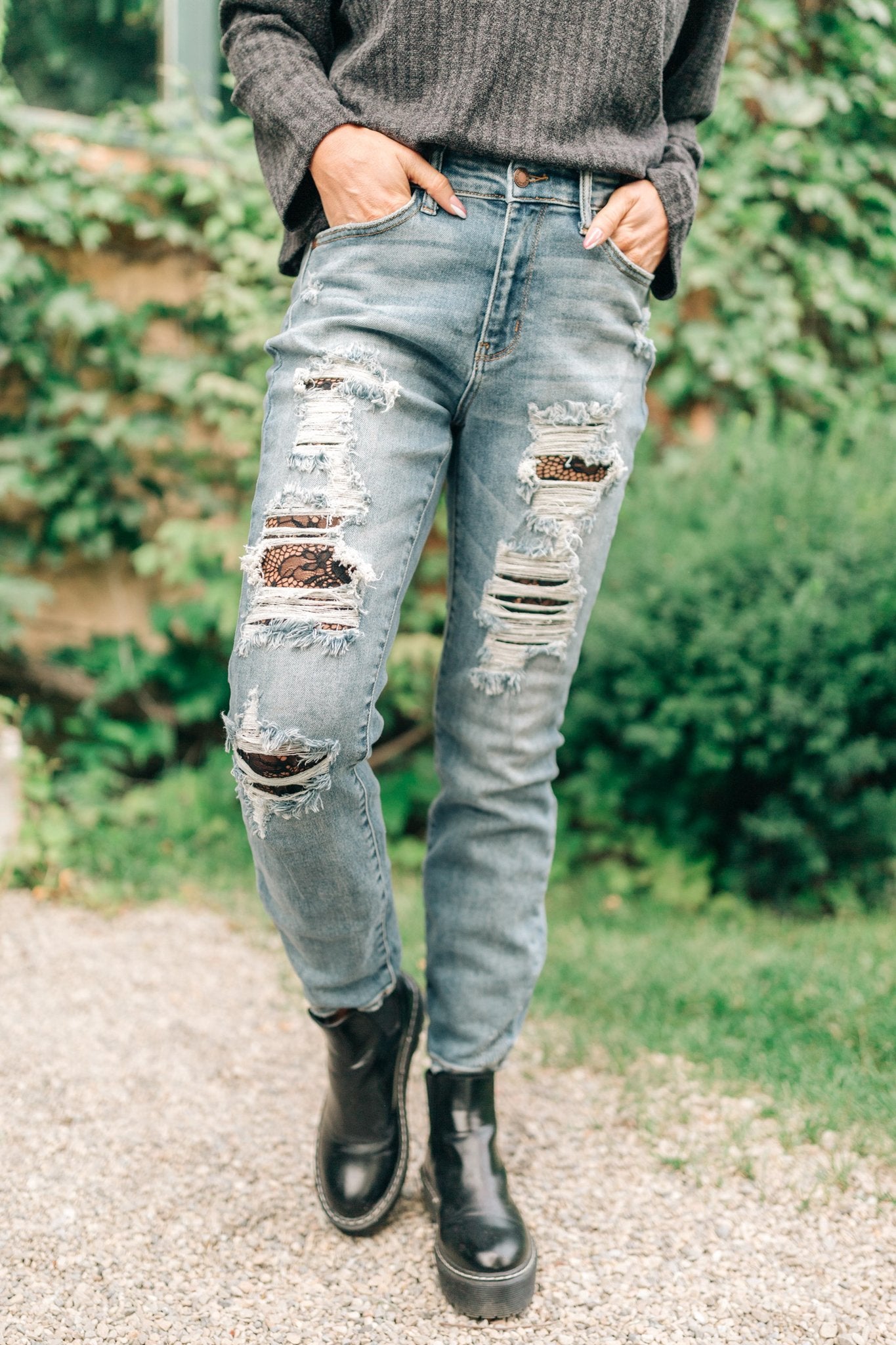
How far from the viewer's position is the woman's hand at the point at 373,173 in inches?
48.8

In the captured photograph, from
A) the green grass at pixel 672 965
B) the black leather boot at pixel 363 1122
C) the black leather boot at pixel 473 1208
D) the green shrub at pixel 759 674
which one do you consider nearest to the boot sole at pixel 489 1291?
the black leather boot at pixel 473 1208

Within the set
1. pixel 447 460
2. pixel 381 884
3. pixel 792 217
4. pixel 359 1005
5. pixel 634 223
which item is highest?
pixel 634 223

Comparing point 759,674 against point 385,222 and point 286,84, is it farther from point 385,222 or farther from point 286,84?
point 286,84

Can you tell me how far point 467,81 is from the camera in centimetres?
124

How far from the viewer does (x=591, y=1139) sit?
1.76 m

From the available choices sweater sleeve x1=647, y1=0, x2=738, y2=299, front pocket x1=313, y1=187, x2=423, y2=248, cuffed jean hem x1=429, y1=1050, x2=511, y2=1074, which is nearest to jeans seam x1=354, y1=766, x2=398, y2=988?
cuffed jean hem x1=429, y1=1050, x2=511, y2=1074

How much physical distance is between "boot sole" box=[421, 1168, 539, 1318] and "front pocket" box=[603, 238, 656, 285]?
1.27m

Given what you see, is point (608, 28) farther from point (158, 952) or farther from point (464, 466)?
point (158, 952)

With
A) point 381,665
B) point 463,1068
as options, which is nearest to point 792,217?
point 381,665

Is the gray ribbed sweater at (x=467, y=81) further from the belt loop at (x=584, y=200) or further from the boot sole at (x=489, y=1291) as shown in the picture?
the boot sole at (x=489, y=1291)

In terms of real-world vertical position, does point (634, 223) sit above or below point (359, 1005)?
above

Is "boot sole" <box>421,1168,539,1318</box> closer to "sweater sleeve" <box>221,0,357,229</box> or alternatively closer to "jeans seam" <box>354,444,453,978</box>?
"jeans seam" <box>354,444,453,978</box>

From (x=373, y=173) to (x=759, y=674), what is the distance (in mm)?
1703

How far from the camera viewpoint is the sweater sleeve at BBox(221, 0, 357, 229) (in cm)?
127
